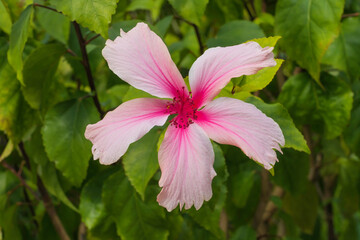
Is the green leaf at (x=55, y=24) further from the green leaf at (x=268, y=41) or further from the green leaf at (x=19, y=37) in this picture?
the green leaf at (x=268, y=41)

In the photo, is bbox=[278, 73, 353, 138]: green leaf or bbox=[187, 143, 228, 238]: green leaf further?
bbox=[278, 73, 353, 138]: green leaf

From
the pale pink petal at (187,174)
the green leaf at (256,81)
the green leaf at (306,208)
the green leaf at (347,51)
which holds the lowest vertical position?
the green leaf at (306,208)

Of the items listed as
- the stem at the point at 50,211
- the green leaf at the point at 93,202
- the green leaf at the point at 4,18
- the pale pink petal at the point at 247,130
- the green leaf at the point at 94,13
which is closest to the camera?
the pale pink petal at the point at 247,130

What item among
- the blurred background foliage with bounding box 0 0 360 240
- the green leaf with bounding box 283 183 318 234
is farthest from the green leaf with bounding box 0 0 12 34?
the green leaf with bounding box 283 183 318 234

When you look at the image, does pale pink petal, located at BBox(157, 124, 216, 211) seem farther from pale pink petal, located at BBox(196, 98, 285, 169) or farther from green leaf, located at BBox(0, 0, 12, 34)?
green leaf, located at BBox(0, 0, 12, 34)

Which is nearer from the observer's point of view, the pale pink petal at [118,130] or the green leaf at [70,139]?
the pale pink petal at [118,130]

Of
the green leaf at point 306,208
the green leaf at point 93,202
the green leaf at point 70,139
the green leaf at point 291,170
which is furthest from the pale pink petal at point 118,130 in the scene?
the green leaf at point 306,208

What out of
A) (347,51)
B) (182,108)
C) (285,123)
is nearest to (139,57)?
(182,108)
